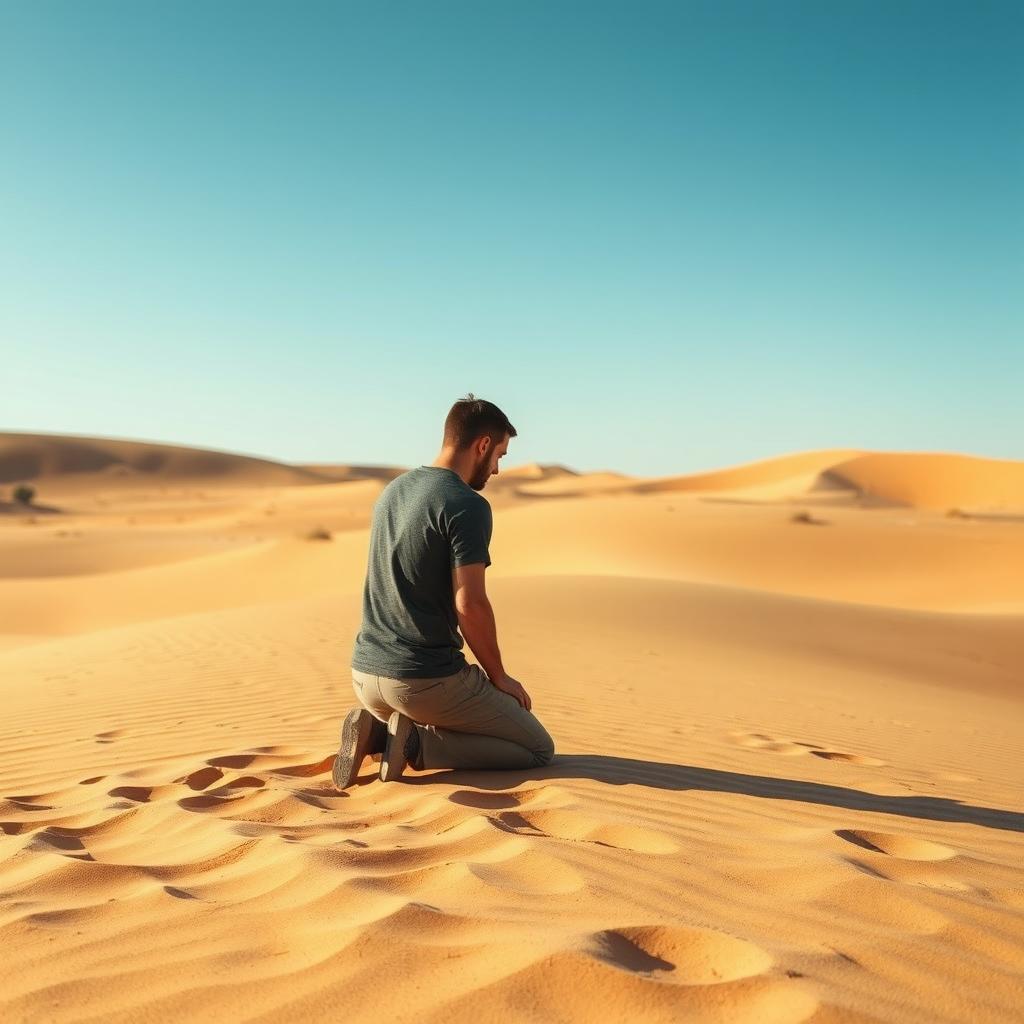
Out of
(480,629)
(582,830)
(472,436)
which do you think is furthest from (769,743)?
(472,436)

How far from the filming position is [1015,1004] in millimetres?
2090

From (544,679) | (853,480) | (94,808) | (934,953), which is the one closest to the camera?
(934,953)

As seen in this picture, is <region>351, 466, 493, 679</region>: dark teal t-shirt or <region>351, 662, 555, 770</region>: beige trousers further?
<region>351, 662, 555, 770</region>: beige trousers

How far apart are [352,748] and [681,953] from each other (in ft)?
6.88

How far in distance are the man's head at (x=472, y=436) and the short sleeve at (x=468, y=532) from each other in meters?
0.23

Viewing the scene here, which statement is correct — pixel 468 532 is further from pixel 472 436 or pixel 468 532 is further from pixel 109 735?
pixel 109 735

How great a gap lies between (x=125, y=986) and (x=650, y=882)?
1.40 metres

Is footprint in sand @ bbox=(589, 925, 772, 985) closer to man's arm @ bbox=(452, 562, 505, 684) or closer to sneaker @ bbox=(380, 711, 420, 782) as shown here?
man's arm @ bbox=(452, 562, 505, 684)

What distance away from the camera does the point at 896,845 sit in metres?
3.41

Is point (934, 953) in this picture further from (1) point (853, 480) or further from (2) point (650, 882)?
(1) point (853, 480)

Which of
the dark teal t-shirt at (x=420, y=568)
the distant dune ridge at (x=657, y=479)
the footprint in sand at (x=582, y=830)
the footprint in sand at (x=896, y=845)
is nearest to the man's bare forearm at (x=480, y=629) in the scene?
the dark teal t-shirt at (x=420, y=568)

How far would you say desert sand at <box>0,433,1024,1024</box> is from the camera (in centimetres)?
206

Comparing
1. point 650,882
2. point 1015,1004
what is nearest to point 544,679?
point 650,882

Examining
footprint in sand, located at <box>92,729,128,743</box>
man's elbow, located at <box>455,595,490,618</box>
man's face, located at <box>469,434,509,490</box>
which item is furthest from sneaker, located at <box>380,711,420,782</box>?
footprint in sand, located at <box>92,729,128,743</box>
